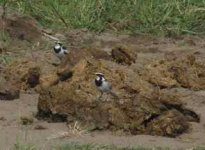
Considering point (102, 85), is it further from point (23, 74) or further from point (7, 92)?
point (23, 74)

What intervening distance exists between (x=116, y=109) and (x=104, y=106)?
0.32 ft

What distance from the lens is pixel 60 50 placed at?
309 inches

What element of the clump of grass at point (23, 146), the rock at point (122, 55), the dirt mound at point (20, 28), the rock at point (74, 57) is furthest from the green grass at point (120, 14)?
the clump of grass at point (23, 146)

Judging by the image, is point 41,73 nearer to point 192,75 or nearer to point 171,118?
point 192,75

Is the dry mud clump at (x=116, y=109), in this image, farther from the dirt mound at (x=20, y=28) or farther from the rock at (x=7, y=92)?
the dirt mound at (x=20, y=28)

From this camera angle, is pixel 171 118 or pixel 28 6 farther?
pixel 28 6

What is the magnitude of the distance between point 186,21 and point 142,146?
4.94 metres

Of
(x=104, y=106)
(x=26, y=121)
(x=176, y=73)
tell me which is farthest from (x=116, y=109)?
(x=176, y=73)

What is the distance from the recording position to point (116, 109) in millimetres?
5734

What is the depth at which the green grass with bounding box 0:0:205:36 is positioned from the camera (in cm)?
981

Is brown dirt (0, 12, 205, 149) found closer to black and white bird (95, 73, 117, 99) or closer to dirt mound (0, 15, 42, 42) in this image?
black and white bird (95, 73, 117, 99)

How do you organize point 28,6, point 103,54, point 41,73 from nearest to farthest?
1. point 41,73
2. point 103,54
3. point 28,6

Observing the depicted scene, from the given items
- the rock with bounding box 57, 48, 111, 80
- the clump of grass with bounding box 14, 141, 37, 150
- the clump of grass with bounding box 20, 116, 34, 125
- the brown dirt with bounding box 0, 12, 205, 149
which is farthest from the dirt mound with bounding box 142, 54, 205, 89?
the clump of grass with bounding box 14, 141, 37, 150

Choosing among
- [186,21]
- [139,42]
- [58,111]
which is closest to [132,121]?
[58,111]
